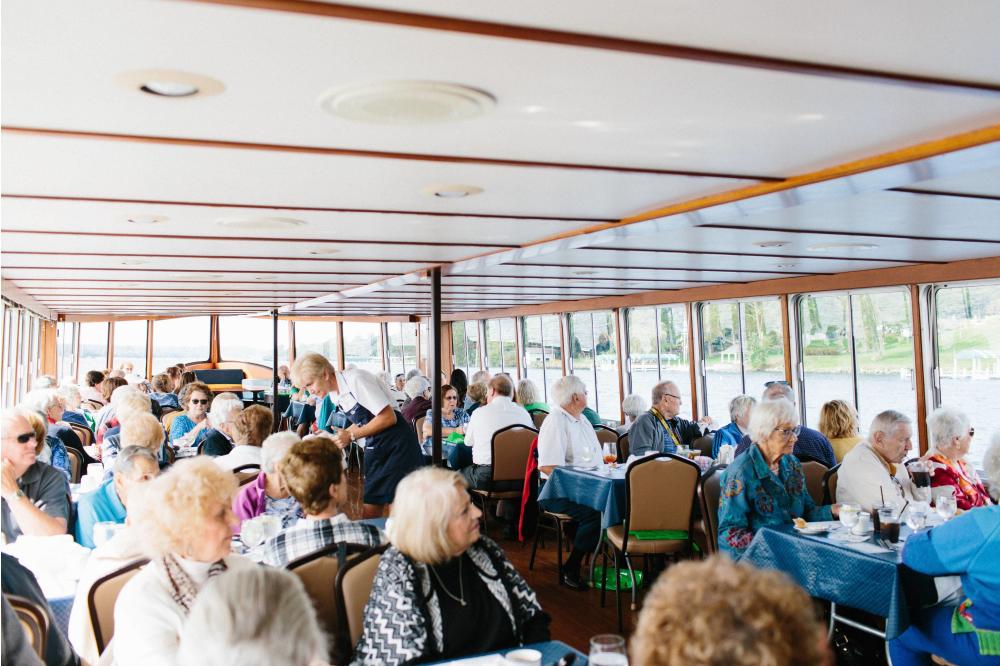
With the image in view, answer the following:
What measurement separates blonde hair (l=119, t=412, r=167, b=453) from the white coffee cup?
3126mm

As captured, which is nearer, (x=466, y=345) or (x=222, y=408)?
(x=222, y=408)

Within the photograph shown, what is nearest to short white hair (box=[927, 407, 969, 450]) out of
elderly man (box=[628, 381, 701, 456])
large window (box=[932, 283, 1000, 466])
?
elderly man (box=[628, 381, 701, 456])

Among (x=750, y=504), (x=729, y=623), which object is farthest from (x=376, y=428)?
(x=729, y=623)

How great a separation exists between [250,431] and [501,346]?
10.5 metres

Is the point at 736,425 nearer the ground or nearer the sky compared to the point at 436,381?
nearer the ground

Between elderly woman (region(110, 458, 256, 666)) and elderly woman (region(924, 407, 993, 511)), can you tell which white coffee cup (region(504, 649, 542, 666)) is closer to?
elderly woman (region(110, 458, 256, 666))

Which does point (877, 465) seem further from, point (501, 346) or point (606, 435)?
point (501, 346)

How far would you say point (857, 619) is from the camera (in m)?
4.34

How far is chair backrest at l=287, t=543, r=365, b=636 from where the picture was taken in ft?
9.30

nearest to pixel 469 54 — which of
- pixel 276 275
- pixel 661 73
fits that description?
pixel 661 73

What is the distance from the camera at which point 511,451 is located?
729 cm

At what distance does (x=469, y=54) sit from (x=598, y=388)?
11.1 m

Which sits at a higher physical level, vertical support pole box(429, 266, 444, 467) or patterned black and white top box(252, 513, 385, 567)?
vertical support pole box(429, 266, 444, 467)

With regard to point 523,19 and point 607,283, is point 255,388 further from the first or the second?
point 523,19
